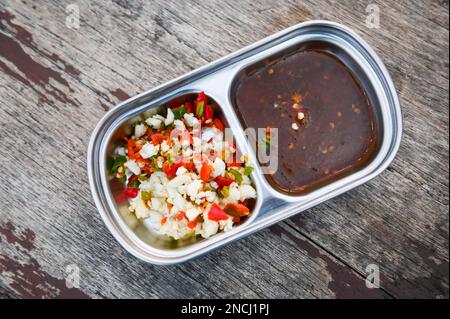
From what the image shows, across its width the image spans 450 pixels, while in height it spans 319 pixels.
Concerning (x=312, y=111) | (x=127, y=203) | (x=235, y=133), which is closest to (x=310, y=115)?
(x=312, y=111)

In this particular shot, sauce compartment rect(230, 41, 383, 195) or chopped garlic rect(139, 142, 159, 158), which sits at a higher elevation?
sauce compartment rect(230, 41, 383, 195)

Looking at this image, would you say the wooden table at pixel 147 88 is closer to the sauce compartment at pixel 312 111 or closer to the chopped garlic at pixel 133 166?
the sauce compartment at pixel 312 111

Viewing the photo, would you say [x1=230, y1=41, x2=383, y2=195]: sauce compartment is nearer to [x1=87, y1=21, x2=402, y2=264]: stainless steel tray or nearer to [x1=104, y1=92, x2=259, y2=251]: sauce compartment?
[x1=87, y1=21, x2=402, y2=264]: stainless steel tray

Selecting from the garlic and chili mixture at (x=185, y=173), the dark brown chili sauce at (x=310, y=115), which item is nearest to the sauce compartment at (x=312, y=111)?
the dark brown chili sauce at (x=310, y=115)

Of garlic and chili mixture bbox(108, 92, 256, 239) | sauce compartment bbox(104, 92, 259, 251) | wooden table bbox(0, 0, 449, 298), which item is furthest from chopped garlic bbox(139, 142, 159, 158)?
wooden table bbox(0, 0, 449, 298)
